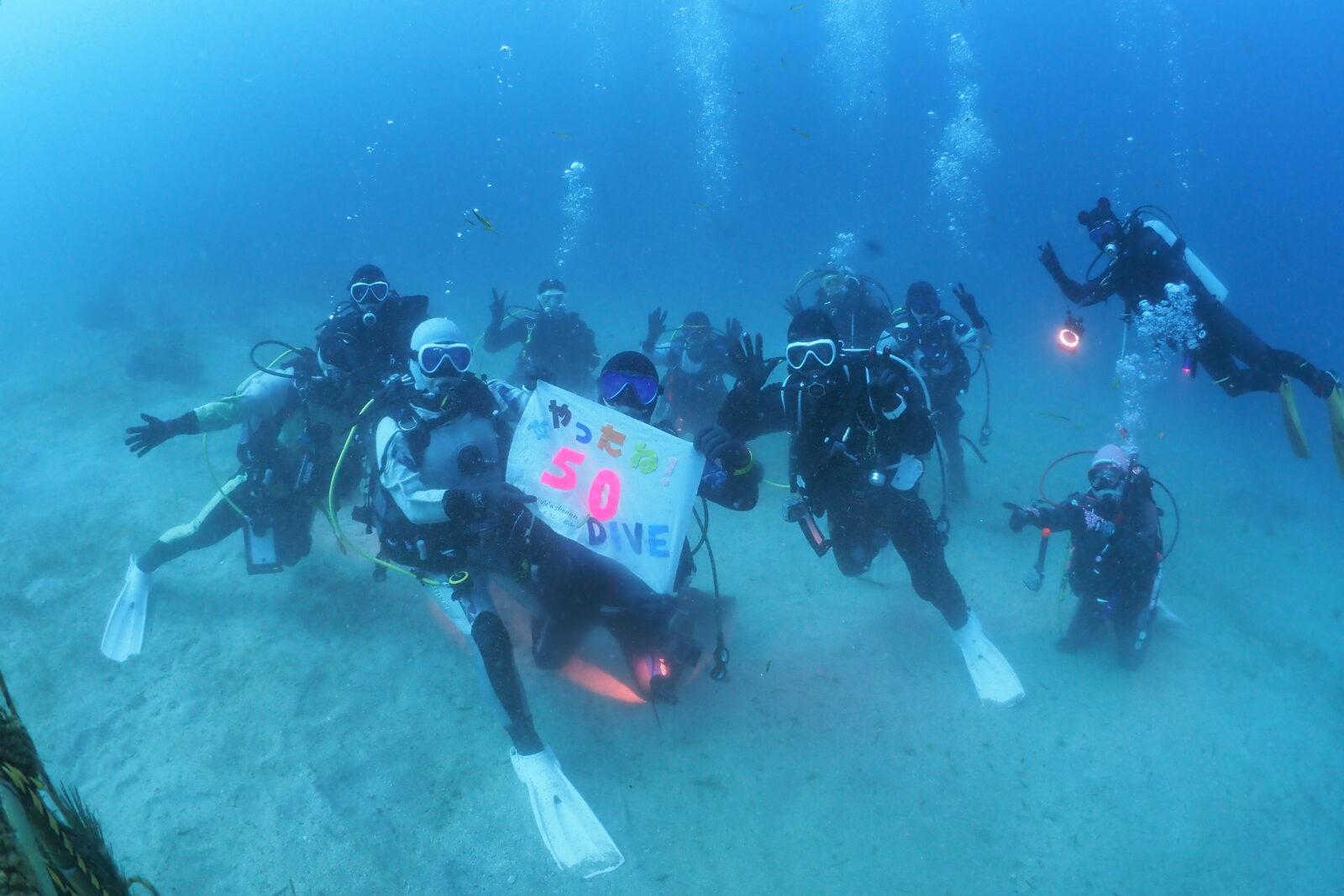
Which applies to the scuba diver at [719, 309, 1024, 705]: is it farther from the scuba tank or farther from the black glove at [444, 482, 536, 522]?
the scuba tank

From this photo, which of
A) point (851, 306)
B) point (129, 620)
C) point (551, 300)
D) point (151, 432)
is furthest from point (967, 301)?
point (129, 620)

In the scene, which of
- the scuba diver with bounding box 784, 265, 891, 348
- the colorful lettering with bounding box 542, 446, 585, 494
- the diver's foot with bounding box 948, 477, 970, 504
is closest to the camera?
the colorful lettering with bounding box 542, 446, 585, 494

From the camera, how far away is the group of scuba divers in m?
4.97

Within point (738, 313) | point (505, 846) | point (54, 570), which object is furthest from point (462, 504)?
point (738, 313)

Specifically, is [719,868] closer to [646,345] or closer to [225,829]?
[225,829]

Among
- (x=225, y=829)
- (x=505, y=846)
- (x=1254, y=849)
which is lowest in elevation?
(x=225, y=829)

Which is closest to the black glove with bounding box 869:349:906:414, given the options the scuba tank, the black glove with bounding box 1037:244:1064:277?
the black glove with bounding box 1037:244:1064:277

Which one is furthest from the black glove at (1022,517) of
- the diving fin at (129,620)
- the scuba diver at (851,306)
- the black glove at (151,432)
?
the diving fin at (129,620)

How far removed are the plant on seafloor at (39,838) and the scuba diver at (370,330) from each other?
5.31 metres

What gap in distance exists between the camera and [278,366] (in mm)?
7246

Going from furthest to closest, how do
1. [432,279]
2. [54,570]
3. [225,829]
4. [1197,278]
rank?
1. [432,279]
2. [54,570]
3. [1197,278]
4. [225,829]

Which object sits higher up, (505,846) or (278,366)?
(278,366)

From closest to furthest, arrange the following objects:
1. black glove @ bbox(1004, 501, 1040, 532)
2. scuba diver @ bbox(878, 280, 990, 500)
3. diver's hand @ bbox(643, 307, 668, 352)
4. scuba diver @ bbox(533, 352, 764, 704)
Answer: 1. scuba diver @ bbox(533, 352, 764, 704)
2. black glove @ bbox(1004, 501, 1040, 532)
3. scuba diver @ bbox(878, 280, 990, 500)
4. diver's hand @ bbox(643, 307, 668, 352)

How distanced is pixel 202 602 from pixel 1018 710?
8.66 m
